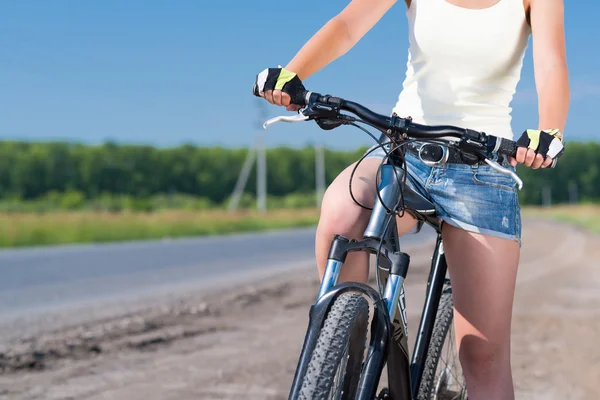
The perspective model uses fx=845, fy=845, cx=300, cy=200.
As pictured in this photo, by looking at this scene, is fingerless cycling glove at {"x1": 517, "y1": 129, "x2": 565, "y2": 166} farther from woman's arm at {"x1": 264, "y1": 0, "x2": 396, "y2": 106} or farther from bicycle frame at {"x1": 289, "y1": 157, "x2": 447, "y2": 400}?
woman's arm at {"x1": 264, "y1": 0, "x2": 396, "y2": 106}

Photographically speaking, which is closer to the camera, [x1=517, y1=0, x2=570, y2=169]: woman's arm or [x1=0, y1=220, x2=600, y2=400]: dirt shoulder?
[x1=517, y1=0, x2=570, y2=169]: woman's arm

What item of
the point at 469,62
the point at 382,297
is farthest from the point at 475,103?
the point at 382,297

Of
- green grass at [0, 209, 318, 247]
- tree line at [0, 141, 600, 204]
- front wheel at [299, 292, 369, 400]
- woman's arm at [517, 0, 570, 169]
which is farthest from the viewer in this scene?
tree line at [0, 141, 600, 204]

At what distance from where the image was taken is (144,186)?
109 metres

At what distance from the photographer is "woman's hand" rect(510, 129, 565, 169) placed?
2.19 m

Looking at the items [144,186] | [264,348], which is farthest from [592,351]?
[144,186]

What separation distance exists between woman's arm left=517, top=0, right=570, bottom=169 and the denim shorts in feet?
0.75

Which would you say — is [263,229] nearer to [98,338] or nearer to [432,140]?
[98,338]

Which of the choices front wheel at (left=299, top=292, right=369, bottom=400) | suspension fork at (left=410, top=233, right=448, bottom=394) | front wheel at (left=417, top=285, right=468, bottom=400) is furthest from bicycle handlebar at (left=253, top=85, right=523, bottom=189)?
front wheel at (left=417, top=285, right=468, bottom=400)

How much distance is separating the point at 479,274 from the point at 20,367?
410cm

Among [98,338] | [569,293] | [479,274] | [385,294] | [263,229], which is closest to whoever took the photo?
[385,294]

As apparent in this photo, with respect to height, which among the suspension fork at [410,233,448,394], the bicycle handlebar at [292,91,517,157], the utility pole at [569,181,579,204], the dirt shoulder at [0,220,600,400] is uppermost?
the bicycle handlebar at [292,91,517,157]

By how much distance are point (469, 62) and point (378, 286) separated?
0.74 metres

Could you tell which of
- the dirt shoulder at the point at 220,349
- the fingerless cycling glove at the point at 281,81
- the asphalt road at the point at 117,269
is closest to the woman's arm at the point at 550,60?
the fingerless cycling glove at the point at 281,81
